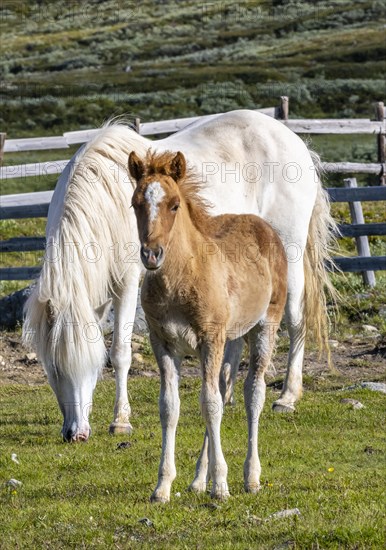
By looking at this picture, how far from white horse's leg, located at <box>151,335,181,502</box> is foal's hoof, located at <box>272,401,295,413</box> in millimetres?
3211

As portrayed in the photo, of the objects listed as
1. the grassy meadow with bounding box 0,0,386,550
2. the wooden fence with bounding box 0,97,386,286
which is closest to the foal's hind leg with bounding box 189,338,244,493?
the grassy meadow with bounding box 0,0,386,550

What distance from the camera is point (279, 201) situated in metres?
9.75

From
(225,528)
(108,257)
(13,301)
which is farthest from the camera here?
(13,301)

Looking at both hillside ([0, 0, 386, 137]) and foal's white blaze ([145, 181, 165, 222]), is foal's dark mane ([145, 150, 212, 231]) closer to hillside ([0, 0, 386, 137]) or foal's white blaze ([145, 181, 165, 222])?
foal's white blaze ([145, 181, 165, 222])

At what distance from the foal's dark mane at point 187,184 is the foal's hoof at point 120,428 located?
2632 millimetres

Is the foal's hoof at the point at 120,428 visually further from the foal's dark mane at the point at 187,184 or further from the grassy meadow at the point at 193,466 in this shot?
the foal's dark mane at the point at 187,184

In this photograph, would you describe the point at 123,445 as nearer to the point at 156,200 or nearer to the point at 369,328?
the point at 156,200

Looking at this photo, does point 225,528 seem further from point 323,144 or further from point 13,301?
point 323,144

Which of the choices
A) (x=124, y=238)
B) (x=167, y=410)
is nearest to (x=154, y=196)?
(x=167, y=410)

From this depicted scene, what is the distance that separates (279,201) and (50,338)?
3.46 metres

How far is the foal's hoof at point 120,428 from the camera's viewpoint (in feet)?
26.4

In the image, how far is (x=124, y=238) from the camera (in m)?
8.02

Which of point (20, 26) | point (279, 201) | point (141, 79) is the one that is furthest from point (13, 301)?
point (20, 26)

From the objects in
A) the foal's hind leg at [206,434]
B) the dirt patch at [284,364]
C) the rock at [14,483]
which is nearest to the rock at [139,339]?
the dirt patch at [284,364]
